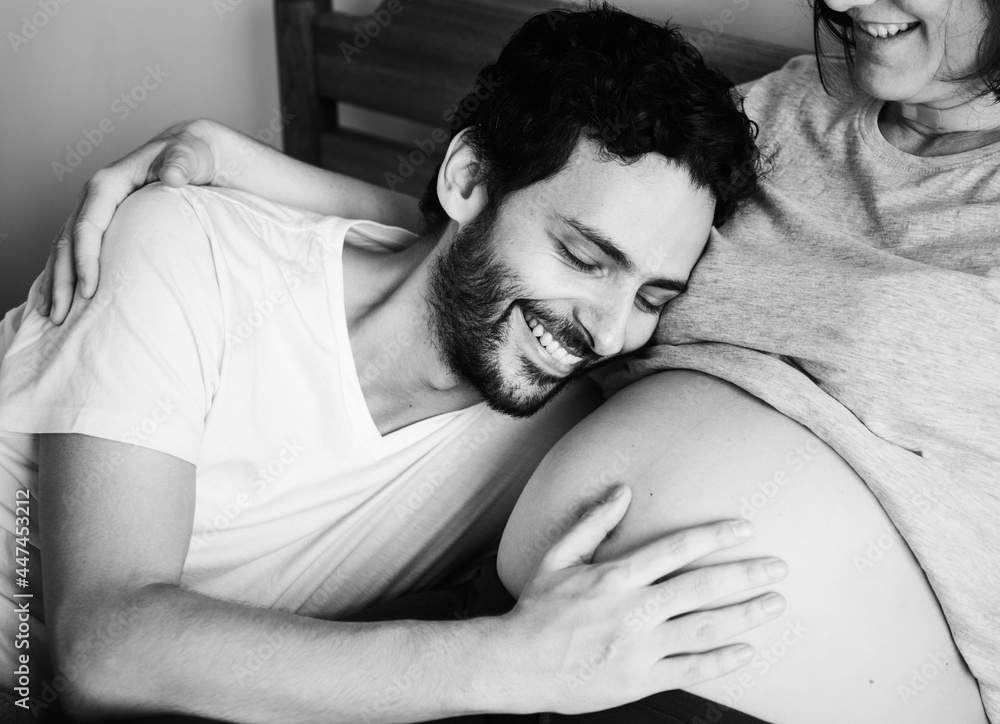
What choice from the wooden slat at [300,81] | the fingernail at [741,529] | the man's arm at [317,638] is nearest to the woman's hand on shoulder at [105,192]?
the man's arm at [317,638]

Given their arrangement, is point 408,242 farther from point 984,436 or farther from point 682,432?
point 984,436

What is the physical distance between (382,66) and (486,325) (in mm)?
897

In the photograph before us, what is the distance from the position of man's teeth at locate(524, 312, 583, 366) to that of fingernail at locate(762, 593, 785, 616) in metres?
0.40

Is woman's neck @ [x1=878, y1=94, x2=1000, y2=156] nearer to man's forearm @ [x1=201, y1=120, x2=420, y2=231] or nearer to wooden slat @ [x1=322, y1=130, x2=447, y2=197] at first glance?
man's forearm @ [x1=201, y1=120, x2=420, y2=231]

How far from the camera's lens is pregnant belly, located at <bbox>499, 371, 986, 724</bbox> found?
926 mm

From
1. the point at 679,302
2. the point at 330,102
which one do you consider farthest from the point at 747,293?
the point at 330,102

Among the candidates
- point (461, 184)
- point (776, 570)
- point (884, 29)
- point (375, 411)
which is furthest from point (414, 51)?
point (776, 570)

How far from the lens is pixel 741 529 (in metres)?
0.92

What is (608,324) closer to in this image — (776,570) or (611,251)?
(611,251)

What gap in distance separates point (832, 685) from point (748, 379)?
33 cm

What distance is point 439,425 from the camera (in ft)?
4.17

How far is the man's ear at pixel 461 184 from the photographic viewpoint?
1.26 meters

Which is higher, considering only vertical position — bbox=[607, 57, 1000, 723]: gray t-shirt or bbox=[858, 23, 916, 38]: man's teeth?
bbox=[858, 23, 916, 38]: man's teeth

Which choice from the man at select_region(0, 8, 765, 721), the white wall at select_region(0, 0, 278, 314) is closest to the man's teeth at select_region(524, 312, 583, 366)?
the man at select_region(0, 8, 765, 721)
